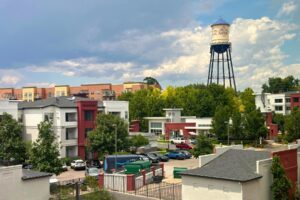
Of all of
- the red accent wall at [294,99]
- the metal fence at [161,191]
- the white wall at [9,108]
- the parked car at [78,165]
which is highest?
the red accent wall at [294,99]

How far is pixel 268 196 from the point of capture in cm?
3139

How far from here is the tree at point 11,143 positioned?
176 feet

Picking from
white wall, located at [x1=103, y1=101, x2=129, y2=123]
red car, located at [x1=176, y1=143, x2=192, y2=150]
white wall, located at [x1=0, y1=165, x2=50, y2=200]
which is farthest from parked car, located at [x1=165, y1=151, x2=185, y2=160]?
white wall, located at [x1=0, y1=165, x2=50, y2=200]

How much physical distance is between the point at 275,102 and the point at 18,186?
337ft

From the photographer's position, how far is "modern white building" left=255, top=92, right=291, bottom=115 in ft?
389

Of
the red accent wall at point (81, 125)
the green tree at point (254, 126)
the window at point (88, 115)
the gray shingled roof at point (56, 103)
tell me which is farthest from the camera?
the green tree at point (254, 126)

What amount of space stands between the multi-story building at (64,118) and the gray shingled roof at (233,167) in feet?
105

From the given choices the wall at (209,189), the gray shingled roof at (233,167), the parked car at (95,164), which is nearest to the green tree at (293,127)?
the parked car at (95,164)

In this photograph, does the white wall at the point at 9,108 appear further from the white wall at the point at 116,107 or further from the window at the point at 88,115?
the white wall at the point at 116,107

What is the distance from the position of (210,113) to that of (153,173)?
203 ft

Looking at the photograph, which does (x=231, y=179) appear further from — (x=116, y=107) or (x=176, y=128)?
(x=176, y=128)

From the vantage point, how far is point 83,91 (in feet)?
494

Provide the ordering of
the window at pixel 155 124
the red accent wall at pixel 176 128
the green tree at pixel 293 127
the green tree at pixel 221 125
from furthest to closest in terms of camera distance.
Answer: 1. the window at pixel 155 124
2. the red accent wall at pixel 176 128
3. the green tree at pixel 221 125
4. the green tree at pixel 293 127

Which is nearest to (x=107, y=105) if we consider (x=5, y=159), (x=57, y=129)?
(x=57, y=129)
